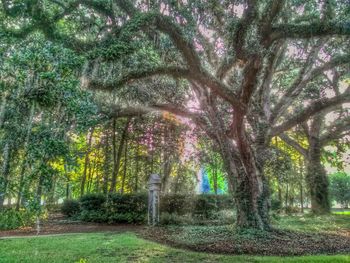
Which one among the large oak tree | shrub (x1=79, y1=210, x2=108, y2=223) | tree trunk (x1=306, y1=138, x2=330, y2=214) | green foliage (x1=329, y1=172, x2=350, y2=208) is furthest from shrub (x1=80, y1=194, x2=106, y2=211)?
green foliage (x1=329, y1=172, x2=350, y2=208)

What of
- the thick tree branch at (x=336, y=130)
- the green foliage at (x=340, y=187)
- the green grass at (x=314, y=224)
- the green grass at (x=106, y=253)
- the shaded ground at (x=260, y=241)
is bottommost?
the green grass at (x=106, y=253)

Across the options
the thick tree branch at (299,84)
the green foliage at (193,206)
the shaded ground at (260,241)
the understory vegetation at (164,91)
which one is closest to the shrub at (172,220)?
the understory vegetation at (164,91)

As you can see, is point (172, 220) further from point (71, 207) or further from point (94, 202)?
point (71, 207)

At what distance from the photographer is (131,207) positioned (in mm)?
16406

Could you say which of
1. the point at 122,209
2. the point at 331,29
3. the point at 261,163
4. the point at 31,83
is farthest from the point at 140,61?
the point at 122,209

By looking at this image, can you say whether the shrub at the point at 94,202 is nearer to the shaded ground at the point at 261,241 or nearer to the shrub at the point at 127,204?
the shrub at the point at 127,204

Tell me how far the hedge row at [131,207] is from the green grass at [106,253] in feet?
21.0

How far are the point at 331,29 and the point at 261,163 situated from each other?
5.74 m

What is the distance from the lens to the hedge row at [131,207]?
52.2ft

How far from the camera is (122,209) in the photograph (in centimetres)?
1636

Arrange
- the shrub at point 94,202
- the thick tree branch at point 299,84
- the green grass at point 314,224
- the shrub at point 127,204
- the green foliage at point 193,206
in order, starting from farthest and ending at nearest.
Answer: the shrub at point 94,202, the green foliage at point 193,206, the shrub at point 127,204, the green grass at point 314,224, the thick tree branch at point 299,84

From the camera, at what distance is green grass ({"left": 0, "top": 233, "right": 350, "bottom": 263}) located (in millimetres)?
6914

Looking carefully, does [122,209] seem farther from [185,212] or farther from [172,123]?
[172,123]

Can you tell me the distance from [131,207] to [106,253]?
29.2 feet
